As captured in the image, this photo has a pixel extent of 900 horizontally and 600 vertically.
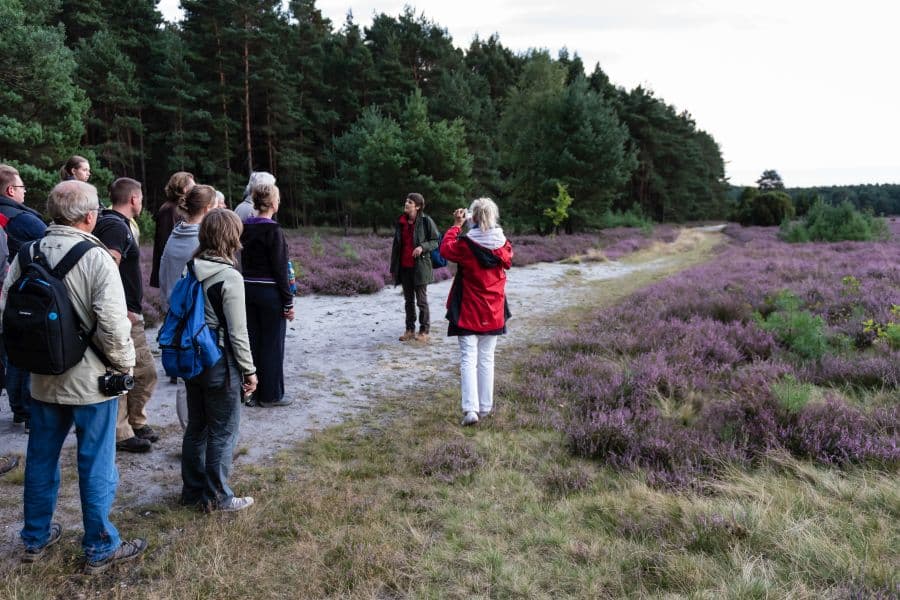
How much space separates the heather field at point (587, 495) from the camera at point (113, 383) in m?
0.97

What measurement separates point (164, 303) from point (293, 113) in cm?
3366

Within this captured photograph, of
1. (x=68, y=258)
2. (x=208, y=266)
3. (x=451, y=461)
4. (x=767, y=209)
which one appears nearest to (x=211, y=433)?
(x=208, y=266)

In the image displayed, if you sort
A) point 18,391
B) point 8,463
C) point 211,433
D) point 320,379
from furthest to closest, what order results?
point 320,379, point 18,391, point 8,463, point 211,433

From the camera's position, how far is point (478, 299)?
17.4 feet

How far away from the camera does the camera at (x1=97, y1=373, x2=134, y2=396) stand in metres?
2.89

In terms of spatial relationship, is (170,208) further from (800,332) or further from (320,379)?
(800,332)

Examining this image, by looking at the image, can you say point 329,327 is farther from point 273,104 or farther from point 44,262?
point 273,104

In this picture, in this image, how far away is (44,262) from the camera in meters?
2.74

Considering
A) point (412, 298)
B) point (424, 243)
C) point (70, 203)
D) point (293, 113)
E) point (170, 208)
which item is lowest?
point (412, 298)

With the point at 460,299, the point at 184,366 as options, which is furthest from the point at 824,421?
the point at 184,366

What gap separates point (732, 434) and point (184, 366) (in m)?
4.10

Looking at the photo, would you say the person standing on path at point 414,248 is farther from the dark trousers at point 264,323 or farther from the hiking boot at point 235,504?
the hiking boot at point 235,504

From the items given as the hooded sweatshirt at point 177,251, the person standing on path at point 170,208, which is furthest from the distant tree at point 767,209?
the hooded sweatshirt at point 177,251

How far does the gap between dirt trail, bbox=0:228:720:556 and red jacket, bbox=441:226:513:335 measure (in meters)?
1.49
